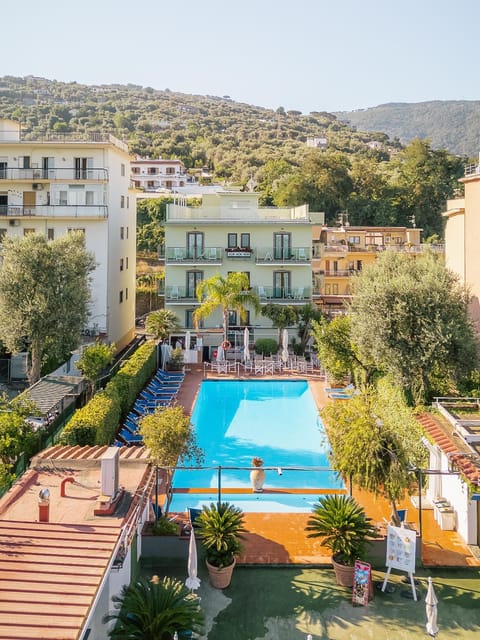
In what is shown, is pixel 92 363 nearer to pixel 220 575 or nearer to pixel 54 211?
pixel 220 575

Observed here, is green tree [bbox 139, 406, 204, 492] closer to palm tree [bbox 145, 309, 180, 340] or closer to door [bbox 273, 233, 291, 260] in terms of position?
palm tree [bbox 145, 309, 180, 340]

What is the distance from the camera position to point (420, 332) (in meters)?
17.9

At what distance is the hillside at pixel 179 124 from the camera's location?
102 m

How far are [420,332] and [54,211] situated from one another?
22.4 m

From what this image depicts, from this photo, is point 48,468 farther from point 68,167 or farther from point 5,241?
point 68,167

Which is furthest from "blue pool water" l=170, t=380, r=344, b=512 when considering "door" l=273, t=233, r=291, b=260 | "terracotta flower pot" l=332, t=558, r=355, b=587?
"door" l=273, t=233, r=291, b=260

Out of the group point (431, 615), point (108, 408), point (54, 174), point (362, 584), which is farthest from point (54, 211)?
point (431, 615)

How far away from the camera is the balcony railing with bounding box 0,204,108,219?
106ft

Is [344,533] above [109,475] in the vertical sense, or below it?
below

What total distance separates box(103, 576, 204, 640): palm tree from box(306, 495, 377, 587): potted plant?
320 centimetres

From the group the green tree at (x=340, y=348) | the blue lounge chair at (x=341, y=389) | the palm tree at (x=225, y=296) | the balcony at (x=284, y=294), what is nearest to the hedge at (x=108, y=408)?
the palm tree at (x=225, y=296)

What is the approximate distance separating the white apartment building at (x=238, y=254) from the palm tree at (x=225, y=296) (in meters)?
2.13

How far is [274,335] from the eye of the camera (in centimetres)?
3528

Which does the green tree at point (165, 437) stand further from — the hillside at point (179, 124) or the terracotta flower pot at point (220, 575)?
the hillside at point (179, 124)
